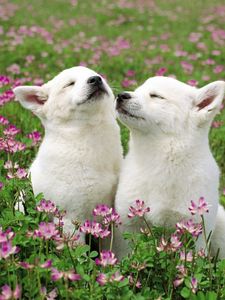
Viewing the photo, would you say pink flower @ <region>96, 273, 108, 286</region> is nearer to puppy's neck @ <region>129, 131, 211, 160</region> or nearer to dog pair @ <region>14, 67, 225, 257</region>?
dog pair @ <region>14, 67, 225, 257</region>

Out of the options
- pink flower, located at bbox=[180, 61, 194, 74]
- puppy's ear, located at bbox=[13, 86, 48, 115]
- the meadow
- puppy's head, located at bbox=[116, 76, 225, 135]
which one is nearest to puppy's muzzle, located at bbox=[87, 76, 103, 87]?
puppy's head, located at bbox=[116, 76, 225, 135]

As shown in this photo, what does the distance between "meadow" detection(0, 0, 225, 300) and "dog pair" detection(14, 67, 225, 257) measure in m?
0.22

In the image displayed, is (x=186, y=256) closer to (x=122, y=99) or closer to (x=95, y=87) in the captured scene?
(x=122, y=99)

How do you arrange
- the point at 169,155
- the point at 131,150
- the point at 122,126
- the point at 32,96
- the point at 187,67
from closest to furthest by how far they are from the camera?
1. the point at 169,155
2. the point at 131,150
3. the point at 32,96
4. the point at 122,126
5. the point at 187,67

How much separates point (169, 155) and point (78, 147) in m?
0.71

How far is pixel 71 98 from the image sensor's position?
406cm

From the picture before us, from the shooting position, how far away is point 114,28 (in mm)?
12547

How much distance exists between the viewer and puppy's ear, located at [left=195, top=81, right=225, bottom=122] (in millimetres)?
3689

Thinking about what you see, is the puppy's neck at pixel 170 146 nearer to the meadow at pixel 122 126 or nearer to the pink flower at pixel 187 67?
the meadow at pixel 122 126

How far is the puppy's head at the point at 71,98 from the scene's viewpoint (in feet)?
13.2

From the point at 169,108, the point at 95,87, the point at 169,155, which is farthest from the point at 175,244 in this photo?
the point at 95,87

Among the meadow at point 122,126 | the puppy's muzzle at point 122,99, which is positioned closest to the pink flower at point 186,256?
the meadow at point 122,126

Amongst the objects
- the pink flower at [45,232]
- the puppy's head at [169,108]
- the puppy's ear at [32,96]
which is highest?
the puppy's head at [169,108]

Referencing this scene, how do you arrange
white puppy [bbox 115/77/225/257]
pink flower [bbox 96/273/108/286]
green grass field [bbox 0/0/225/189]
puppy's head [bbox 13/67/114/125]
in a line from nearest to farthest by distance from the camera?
1. pink flower [bbox 96/273/108/286]
2. white puppy [bbox 115/77/225/257]
3. puppy's head [bbox 13/67/114/125]
4. green grass field [bbox 0/0/225/189]
